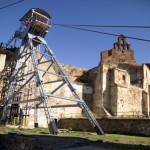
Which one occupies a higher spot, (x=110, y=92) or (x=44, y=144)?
(x=110, y=92)

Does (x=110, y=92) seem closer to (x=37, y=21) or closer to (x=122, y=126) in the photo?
(x=122, y=126)

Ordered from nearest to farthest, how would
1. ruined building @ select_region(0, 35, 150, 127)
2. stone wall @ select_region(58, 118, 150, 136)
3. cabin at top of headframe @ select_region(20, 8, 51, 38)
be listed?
stone wall @ select_region(58, 118, 150, 136) < cabin at top of headframe @ select_region(20, 8, 51, 38) < ruined building @ select_region(0, 35, 150, 127)

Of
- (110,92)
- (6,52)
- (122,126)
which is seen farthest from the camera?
(110,92)

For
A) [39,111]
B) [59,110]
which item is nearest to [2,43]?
[39,111]

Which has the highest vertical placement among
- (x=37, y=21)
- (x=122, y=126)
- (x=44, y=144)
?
(x=37, y=21)

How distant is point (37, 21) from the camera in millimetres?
18922

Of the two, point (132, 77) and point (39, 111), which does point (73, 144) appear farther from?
point (132, 77)

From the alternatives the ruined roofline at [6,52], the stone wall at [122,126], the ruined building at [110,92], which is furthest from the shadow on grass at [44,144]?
the ruined building at [110,92]

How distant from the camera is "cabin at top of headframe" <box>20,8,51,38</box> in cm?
1900

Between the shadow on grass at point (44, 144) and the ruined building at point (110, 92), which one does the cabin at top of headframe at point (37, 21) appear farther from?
the shadow on grass at point (44, 144)

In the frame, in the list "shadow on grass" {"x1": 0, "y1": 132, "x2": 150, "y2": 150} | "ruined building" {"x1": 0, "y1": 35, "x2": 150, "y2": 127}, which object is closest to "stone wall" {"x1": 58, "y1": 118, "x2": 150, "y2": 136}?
"ruined building" {"x1": 0, "y1": 35, "x2": 150, "y2": 127}

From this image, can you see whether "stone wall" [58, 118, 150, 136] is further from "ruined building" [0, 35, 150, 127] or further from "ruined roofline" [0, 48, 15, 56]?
"ruined roofline" [0, 48, 15, 56]

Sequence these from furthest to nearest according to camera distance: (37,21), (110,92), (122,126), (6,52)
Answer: (110,92) → (6,52) → (37,21) → (122,126)

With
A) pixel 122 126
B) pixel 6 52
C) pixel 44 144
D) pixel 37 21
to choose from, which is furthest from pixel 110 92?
pixel 44 144
